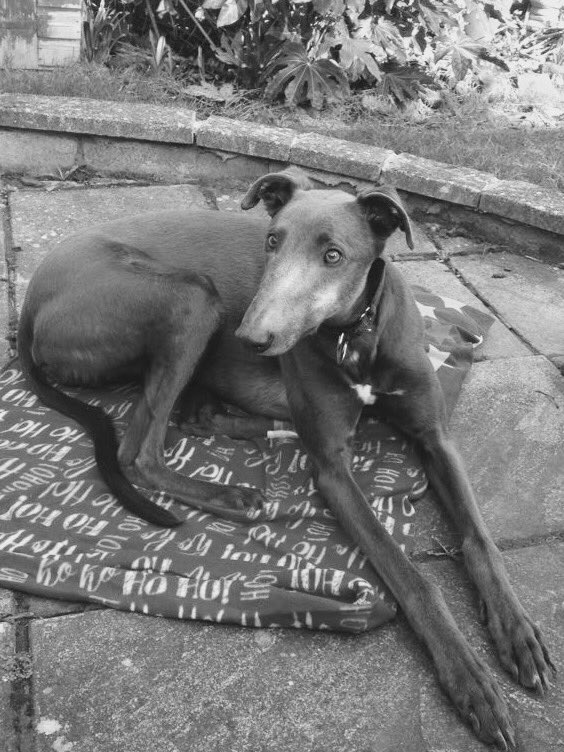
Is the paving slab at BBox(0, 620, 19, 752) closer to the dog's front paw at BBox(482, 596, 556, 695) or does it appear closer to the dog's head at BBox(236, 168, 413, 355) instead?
the dog's head at BBox(236, 168, 413, 355)

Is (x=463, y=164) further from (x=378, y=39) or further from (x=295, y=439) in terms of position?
(x=295, y=439)

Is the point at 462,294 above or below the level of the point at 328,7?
below

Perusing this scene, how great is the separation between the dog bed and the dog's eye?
2.76 feet

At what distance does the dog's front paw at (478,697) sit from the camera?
2.10 m

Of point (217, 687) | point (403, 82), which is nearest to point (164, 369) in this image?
point (217, 687)

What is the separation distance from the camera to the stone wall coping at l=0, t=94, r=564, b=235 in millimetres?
4961

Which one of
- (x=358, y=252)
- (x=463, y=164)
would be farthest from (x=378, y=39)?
(x=358, y=252)

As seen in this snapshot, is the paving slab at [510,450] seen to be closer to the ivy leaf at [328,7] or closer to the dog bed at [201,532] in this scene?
the dog bed at [201,532]

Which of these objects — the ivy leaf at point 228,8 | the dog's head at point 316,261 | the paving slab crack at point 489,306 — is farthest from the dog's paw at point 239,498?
the ivy leaf at point 228,8

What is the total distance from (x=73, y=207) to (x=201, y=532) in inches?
112

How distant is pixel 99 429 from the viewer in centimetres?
316

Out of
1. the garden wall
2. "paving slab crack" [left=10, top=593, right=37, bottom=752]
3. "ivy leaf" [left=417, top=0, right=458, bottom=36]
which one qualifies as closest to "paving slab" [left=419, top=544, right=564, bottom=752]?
"paving slab crack" [left=10, top=593, right=37, bottom=752]

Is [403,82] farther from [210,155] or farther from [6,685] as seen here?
[6,685]

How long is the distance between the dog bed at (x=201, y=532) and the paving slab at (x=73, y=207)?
1.28m
